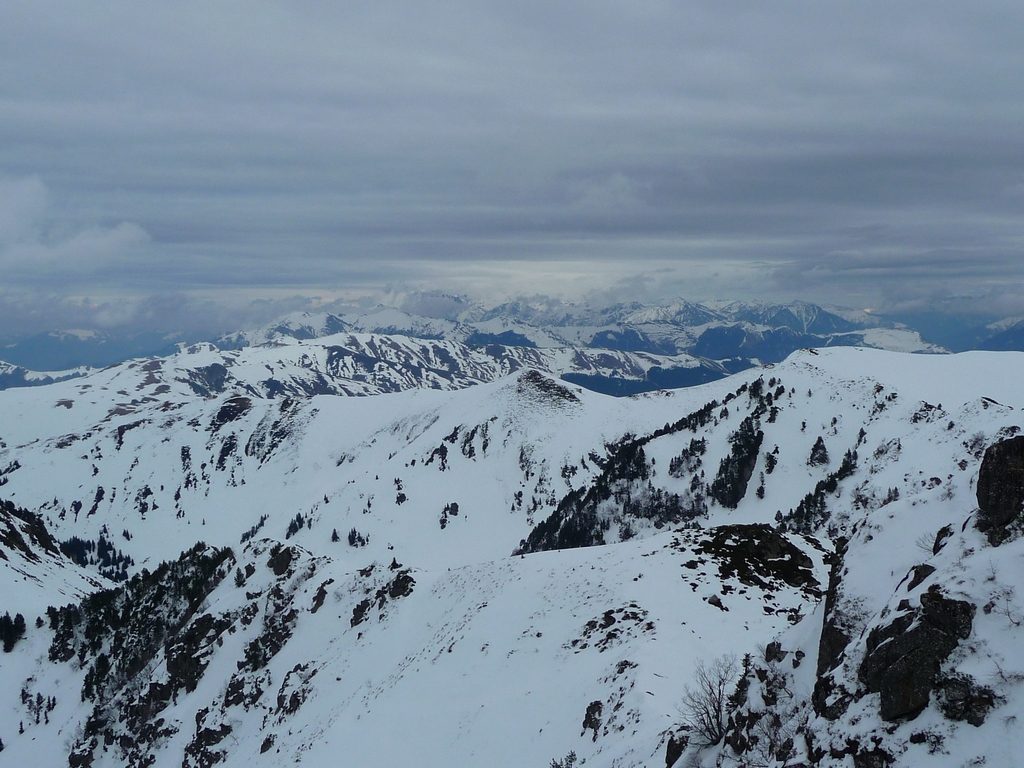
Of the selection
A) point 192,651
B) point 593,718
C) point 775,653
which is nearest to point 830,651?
point 775,653

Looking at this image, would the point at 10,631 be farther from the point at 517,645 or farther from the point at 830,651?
the point at 830,651

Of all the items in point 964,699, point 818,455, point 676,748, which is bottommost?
point 818,455

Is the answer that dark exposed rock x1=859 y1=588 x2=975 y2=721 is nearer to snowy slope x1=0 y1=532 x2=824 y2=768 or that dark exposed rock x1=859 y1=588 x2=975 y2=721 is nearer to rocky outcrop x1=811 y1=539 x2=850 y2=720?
rocky outcrop x1=811 y1=539 x2=850 y2=720

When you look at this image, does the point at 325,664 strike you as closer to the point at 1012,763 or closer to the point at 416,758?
the point at 416,758

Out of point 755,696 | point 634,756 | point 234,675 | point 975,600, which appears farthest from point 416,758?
point 234,675

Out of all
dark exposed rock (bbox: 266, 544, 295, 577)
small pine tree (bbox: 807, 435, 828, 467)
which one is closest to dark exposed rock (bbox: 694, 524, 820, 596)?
dark exposed rock (bbox: 266, 544, 295, 577)
